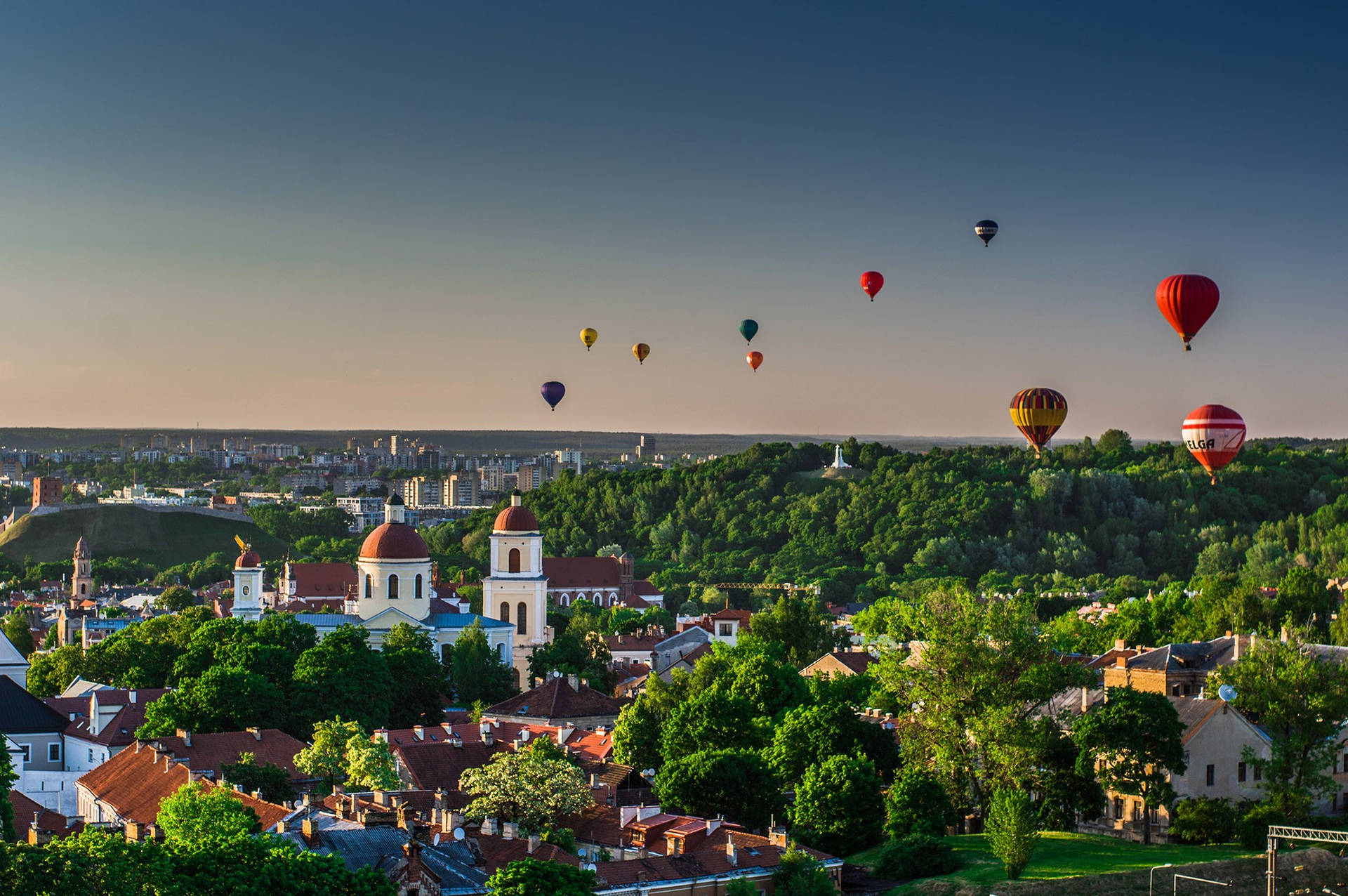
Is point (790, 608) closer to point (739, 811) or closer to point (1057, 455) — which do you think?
point (739, 811)

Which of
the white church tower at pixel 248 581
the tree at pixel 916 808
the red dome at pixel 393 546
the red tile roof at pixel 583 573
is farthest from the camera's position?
the red tile roof at pixel 583 573

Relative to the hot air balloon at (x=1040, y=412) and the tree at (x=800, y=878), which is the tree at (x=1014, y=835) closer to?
the tree at (x=800, y=878)

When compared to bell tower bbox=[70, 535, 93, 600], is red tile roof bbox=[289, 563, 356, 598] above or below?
above

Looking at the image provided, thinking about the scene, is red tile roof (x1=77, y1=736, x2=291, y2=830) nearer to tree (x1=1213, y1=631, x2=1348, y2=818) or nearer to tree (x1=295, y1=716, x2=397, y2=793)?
tree (x1=295, y1=716, x2=397, y2=793)

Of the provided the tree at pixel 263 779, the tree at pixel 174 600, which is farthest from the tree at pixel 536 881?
the tree at pixel 174 600

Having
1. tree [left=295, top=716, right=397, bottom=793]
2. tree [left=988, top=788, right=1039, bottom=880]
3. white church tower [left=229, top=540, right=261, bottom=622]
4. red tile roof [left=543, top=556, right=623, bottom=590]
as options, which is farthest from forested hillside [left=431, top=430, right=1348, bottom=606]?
tree [left=988, top=788, right=1039, bottom=880]

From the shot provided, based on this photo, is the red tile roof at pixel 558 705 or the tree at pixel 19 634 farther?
the tree at pixel 19 634
